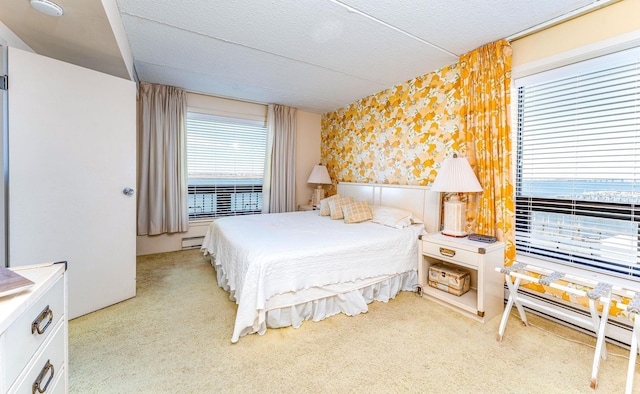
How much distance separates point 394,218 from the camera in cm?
304

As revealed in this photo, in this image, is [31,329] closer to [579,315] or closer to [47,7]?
[47,7]

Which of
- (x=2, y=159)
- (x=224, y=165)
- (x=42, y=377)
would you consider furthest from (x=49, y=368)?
(x=224, y=165)

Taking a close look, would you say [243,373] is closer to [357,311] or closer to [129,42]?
[357,311]

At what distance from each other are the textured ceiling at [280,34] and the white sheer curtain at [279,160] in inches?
50.1

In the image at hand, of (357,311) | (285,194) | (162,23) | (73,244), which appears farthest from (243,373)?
(285,194)

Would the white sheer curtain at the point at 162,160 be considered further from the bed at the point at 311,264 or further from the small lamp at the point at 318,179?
the small lamp at the point at 318,179

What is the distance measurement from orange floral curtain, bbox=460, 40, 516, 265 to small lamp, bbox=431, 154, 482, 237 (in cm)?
19

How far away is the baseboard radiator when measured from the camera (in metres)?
1.85

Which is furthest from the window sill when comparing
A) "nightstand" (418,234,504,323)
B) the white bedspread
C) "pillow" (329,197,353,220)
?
"pillow" (329,197,353,220)

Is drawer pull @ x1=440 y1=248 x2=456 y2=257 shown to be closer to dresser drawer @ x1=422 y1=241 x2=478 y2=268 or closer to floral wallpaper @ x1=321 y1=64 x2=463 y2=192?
dresser drawer @ x1=422 y1=241 x2=478 y2=268

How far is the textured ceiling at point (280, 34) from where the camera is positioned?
195cm

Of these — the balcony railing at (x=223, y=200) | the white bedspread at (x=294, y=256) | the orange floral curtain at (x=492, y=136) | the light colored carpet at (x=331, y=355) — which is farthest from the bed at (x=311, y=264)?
the balcony railing at (x=223, y=200)

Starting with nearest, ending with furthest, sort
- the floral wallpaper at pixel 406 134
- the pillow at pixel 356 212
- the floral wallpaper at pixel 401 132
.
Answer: the floral wallpaper at pixel 406 134 → the floral wallpaper at pixel 401 132 → the pillow at pixel 356 212

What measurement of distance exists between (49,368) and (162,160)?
3.33 metres
